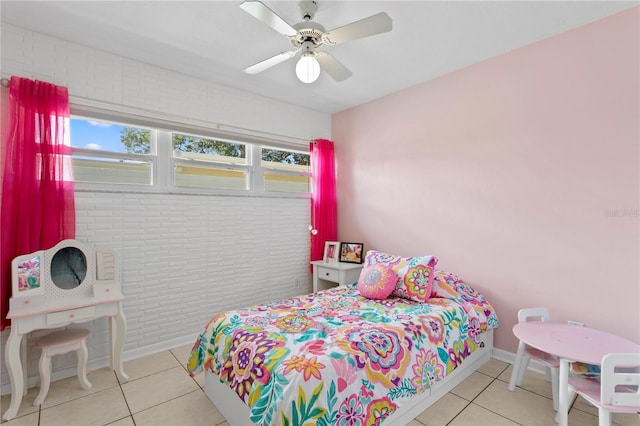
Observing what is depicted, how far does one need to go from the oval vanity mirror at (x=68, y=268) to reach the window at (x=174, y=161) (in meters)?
0.55

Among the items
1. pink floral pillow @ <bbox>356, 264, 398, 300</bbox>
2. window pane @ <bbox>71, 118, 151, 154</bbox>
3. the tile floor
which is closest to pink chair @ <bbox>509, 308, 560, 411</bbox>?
the tile floor

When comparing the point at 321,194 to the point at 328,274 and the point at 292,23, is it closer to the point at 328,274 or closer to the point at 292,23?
the point at 328,274

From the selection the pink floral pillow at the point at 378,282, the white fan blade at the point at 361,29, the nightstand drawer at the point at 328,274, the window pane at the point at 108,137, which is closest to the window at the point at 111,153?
the window pane at the point at 108,137

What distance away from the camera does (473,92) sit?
9.25 ft

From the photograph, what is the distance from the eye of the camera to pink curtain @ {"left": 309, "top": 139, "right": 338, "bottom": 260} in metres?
3.97

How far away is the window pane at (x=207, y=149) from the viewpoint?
3049 mm

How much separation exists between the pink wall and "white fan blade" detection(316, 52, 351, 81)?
4.56ft

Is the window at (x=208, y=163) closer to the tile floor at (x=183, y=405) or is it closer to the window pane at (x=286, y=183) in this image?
the window pane at (x=286, y=183)

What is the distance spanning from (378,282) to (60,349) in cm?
243

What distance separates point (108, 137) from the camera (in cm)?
265

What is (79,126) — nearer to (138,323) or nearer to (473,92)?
(138,323)

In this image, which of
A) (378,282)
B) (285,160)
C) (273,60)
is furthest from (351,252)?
(273,60)

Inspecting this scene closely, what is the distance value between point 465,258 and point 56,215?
3487 mm

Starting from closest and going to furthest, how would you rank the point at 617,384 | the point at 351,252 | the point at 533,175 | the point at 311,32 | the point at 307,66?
the point at 617,384
the point at 311,32
the point at 307,66
the point at 533,175
the point at 351,252
